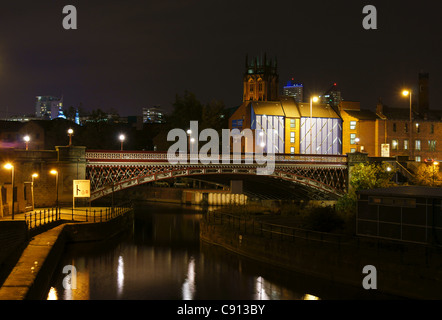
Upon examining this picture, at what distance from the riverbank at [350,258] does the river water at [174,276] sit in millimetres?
673

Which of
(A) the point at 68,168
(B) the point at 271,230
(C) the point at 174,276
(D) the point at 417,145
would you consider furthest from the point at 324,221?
(D) the point at 417,145

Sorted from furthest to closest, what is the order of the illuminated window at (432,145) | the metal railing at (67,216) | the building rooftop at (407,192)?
the illuminated window at (432,145), the metal railing at (67,216), the building rooftop at (407,192)

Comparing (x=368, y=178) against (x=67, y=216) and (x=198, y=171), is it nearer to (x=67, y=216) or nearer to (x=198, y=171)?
(x=198, y=171)

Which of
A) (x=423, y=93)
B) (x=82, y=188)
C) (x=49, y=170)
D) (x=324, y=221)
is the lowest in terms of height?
(x=324, y=221)

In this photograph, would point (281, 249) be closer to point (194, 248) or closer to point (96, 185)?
point (194, 248)

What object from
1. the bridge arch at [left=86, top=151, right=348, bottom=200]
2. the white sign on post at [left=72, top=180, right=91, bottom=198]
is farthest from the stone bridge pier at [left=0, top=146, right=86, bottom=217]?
the white sign on post at [left=72, top=180, right=91, bottom=198]

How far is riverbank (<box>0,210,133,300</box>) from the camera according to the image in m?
23.1

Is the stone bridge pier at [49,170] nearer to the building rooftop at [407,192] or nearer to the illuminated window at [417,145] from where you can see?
the building rooftop at [407,192]

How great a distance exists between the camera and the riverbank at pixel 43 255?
2306 centimetres

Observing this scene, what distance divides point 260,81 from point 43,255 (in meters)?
106

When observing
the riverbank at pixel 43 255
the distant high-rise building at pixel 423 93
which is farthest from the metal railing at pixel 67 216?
the distant high-rise building at pixel 423 93

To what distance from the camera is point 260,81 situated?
429 ft

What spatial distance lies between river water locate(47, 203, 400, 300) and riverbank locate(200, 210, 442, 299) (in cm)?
67
